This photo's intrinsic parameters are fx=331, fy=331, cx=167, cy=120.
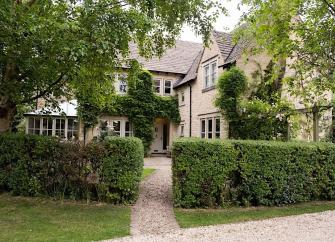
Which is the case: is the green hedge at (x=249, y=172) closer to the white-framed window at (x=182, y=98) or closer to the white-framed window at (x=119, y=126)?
the white-framed window at (x=182, y=98)

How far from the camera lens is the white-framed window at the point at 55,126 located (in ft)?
75.1

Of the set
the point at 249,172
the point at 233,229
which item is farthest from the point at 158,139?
the point at 233,229

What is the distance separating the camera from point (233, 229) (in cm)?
717

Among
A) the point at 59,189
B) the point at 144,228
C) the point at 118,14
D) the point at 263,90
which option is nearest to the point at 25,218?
the point at 59,189

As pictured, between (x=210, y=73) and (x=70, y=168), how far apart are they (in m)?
13.4

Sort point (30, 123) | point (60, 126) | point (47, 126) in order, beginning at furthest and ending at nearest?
point (60, 126), point (47, 126), point (30, 123)

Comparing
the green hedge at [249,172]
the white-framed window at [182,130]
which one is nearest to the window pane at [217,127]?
the white-framed window at [182,130]

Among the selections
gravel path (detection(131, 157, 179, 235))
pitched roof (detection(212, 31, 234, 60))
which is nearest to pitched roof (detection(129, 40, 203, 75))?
pitched roof (detection(212, 31, 234, 60))

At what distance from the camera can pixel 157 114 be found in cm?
2453

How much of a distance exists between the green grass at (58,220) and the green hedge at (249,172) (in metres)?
1.96

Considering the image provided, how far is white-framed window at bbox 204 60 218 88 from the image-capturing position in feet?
66.5

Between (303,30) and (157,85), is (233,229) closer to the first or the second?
(303,30)

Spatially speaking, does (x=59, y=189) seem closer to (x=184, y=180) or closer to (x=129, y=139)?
(x=129, y=139)

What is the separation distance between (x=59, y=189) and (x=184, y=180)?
3.67 metres
